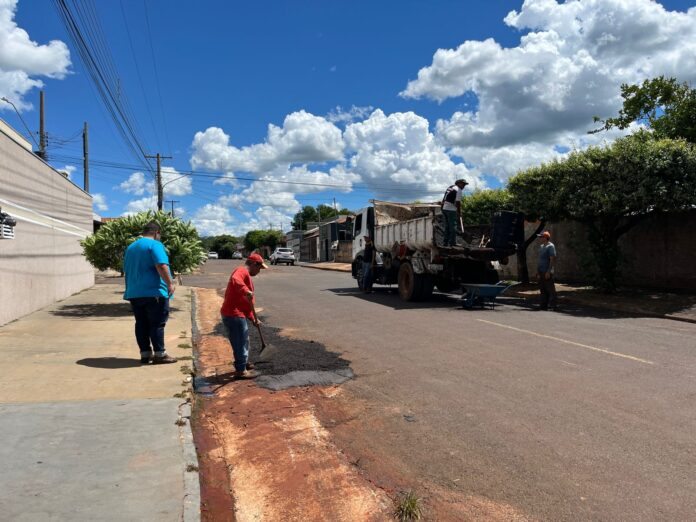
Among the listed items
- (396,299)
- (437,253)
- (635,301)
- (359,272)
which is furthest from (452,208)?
(359,272)

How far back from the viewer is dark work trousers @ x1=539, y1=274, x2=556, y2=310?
1312cm

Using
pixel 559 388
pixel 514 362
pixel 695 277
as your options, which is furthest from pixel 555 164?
pixel 559 388

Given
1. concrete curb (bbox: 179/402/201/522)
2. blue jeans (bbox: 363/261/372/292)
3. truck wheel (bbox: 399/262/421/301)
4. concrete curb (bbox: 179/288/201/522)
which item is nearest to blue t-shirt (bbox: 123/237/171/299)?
concrete curb (bbox: 179/288/201/522)

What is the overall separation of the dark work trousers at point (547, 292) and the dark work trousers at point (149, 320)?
931 centimetres

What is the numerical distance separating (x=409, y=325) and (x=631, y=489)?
270 inches

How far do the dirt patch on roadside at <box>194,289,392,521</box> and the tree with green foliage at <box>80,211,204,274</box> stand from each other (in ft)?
21.1

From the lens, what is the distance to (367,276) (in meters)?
16.7

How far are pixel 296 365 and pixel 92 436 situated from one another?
313cm

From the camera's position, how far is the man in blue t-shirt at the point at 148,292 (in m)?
6.97

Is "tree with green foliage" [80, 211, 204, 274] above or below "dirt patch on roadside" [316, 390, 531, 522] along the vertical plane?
above

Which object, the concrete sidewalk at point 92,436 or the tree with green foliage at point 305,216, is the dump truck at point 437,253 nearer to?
the concrete sidewalk at point 92,436

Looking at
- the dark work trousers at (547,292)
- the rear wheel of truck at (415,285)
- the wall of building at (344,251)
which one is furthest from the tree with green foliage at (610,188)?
→ the wall of building at (344,251)

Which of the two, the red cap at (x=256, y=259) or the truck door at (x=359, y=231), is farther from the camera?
the truck door at (x=359, y=231)

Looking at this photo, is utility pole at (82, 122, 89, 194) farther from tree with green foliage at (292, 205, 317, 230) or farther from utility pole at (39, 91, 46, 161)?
tree with green foliage at (292, 205, 317, 230)
